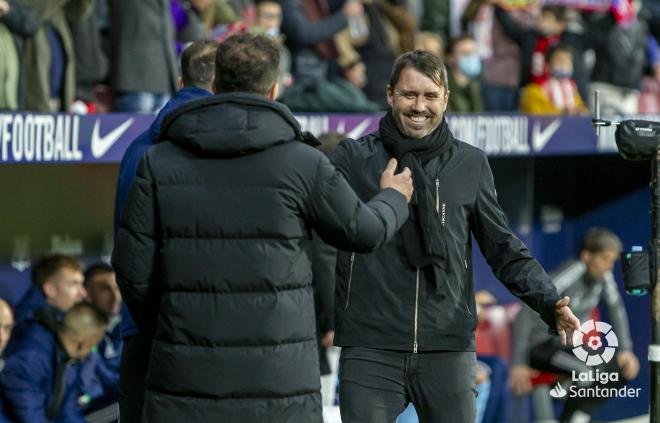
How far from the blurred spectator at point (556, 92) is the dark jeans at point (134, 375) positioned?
5996mm

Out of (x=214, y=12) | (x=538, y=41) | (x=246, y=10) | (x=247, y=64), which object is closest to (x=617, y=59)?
(x=538, y=41)

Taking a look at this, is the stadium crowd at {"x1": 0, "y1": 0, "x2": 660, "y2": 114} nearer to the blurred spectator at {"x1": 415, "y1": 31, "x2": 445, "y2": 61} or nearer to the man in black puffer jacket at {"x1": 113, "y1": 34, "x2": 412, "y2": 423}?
the blurred spectator at {"x1": 415, "y1": 31, "x2": 445, "y2": 61}

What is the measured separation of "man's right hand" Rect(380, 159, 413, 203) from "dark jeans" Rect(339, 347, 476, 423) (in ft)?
1.98

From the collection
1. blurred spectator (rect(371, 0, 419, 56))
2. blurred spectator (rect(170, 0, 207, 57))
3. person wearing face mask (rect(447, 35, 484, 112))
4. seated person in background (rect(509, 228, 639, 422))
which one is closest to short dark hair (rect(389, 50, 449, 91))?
seated person in background (rect(509, 228, 639, 422))

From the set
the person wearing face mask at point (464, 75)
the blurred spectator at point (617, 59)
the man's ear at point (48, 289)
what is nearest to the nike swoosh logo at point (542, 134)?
the person wearing face mask at point (464, 75)

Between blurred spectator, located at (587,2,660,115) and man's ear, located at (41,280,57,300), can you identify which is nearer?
man's ear, located at (41,280,57,300)

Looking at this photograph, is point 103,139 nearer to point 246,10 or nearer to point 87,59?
point 87,59

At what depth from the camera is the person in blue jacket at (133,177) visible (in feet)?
14.3

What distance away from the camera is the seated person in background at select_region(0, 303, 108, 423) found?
265 inches

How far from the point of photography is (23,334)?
6906 mm

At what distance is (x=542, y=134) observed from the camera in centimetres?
852

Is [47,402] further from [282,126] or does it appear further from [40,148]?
[282,126]

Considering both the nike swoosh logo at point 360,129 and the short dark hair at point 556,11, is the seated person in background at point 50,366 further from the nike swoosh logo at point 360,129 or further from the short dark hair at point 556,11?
the short dark hair at point 556,11

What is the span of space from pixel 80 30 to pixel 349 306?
3724 millimetres
